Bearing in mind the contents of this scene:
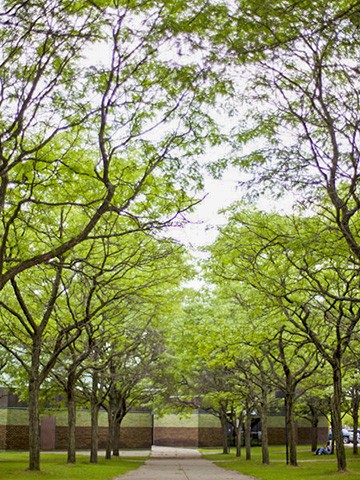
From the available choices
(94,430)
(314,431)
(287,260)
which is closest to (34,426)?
(287,260)

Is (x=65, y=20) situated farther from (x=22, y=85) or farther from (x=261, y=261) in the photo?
(x=261, y=261)

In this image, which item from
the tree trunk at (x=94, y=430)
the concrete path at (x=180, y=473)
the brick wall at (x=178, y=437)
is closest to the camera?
the concrete path at (x=180, y=473)

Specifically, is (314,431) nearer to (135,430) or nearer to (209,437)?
(209,437)

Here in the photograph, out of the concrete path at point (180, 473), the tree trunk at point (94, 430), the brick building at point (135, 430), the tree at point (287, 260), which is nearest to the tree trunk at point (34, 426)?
the concrete path at point (180, 473)

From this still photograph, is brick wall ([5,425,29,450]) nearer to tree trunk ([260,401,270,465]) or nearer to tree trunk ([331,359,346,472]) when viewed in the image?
tree trunk ([260,401,270,465])

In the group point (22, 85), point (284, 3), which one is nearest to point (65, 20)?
point (22, 85)

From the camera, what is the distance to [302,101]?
13.5 meters

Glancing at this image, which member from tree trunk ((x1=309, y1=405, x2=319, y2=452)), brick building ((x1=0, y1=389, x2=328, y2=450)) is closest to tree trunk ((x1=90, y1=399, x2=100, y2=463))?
brick building ((x1=0, y1=389, x2=328, y2=450))

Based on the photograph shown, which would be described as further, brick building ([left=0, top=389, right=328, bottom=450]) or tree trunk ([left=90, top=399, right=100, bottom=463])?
brick building ([left=0, top=389, right=328, bottom=450])

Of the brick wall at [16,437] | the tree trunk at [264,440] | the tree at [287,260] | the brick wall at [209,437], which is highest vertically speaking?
the tree at [287,260]

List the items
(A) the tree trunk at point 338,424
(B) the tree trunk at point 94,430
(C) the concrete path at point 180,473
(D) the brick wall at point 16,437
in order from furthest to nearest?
(D) the brick wall at point 16,437 < (B) the tree trunk at point 94,430 < (A) the tree trunk at point 338,424 < (C) the concrete path at point 180,473

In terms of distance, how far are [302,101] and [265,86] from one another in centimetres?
81

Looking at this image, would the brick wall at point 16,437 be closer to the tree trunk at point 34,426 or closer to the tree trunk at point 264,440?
the tree trunk at point 264,440

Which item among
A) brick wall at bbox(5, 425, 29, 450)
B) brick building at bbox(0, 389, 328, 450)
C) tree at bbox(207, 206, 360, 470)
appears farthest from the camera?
brick building at bbox(0, 389, 328, 450)
